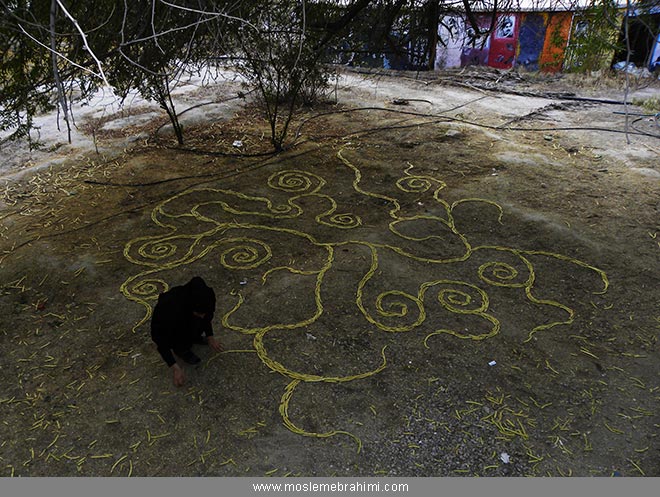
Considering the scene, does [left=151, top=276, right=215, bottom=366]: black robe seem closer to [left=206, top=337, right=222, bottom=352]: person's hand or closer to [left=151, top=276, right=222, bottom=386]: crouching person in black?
[left=151, top=276, right=222, bottom=386]: crouching person in black

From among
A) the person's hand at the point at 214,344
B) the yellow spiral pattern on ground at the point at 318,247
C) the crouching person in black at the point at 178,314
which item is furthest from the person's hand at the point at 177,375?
the yellow spiral pattern on ground at the point at 318,247

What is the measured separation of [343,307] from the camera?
3.35 meters

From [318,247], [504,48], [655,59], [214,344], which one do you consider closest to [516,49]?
[504,48]

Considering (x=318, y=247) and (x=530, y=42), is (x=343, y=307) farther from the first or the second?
(x=530, y=42)

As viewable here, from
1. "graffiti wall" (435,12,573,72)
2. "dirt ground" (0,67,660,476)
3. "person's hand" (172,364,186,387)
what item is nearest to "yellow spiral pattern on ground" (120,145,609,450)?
"dirt ground" (0,67,660,476)

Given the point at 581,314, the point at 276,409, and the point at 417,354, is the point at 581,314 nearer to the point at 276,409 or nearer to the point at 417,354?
the point at 417,354

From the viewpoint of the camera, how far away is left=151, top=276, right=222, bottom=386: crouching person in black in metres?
2.48

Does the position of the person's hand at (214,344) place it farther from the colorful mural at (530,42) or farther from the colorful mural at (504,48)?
the colorful mural at (504,48)

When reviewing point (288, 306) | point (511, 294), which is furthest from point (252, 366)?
point (511, 294)

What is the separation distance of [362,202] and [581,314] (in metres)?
2.26

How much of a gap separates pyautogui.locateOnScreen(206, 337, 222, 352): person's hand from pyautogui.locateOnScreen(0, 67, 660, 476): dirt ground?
75 millimetres

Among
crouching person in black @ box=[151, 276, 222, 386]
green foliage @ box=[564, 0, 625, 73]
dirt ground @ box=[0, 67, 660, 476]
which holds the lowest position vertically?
dirt ground @ box=[0, 67, 660, 476]

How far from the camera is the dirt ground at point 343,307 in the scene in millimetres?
2393

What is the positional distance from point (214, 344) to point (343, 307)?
926mm
